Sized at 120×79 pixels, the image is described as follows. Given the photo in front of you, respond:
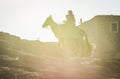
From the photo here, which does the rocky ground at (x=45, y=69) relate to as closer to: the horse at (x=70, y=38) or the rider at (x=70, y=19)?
the horse at (x=70, y=38)

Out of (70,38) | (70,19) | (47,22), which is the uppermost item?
(70,19)

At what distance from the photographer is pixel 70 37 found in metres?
18.6

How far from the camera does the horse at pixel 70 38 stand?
18.4 metres

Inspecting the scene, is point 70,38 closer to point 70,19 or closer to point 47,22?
point 70,19

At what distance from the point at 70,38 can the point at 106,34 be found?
61.9 feet

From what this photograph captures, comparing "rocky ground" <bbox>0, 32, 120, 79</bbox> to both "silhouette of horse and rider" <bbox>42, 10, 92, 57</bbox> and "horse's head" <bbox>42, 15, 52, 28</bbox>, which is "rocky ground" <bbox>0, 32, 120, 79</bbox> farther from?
"horse's head" <bbox>42, 15, 52, 28</bbox>

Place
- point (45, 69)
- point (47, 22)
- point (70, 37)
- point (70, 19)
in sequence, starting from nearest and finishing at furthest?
point (45, 69) < point (70, 19) < point (47, 22) < point (70, 37)

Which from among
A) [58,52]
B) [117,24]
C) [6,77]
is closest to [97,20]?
[117,24]

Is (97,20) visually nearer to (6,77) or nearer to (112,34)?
(112,34)

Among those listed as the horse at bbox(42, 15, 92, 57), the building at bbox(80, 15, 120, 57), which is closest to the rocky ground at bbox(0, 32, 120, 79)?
the horse at bbox(42, 15, 92, 57)

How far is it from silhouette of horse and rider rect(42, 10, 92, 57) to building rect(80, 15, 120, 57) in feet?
54.8

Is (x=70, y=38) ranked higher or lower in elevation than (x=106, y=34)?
higher

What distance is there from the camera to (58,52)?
21.1 metres

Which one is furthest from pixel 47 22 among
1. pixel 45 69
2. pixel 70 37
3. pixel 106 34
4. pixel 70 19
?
pixel 106 34
